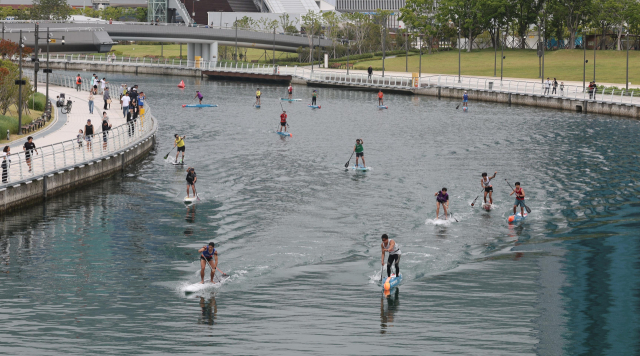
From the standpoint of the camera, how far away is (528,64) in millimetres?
138875

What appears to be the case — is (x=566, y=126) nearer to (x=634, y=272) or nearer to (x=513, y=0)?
(x=634, y=272)

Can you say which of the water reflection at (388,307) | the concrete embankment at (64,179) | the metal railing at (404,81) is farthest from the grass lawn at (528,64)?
the water reflection at (388,307)

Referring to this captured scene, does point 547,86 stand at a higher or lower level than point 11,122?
higher

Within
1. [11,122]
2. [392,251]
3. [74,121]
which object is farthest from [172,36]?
[392,251]

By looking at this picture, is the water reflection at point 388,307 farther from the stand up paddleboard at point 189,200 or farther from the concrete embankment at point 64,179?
the concrete embankment at point 64,179

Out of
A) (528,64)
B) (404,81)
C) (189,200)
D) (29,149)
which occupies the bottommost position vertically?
(189,200)

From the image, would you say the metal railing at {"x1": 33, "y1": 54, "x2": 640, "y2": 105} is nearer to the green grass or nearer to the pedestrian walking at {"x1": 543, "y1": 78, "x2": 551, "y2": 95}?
the pedestrian walking at {"x1": 543, "y1": 78, "x2": 551, "y2": 95}

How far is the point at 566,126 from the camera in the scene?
249ft

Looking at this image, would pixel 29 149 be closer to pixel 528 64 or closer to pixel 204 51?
pixel 528 64

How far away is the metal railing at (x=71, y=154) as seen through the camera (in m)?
39.3

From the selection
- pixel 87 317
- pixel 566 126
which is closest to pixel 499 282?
pixel 87 317

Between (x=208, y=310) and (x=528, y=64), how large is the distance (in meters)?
122

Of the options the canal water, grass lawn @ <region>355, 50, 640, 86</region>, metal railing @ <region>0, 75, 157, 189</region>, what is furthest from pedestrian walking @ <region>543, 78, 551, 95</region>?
metal railing @ <region>0, 75, 157, 189</region>

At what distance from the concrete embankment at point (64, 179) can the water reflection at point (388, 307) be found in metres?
19.2
